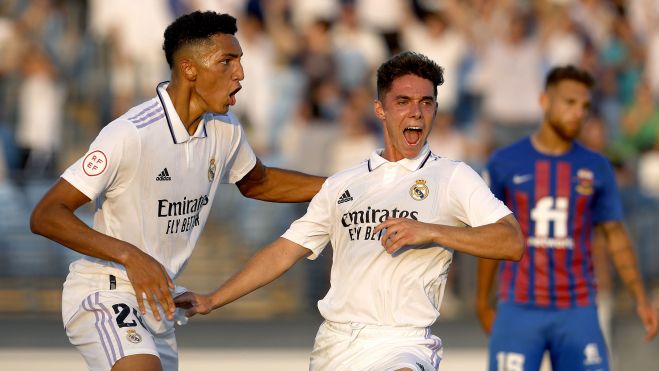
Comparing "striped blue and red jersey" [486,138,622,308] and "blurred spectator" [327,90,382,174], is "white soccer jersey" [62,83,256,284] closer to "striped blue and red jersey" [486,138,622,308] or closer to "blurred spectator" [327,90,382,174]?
"striped blue and red jersey" [486,138,622,308]

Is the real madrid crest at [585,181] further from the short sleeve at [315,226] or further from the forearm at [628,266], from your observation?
the short sleeve at [315,226]

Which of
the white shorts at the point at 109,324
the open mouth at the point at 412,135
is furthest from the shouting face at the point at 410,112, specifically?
the white shorts at the point at 109,324

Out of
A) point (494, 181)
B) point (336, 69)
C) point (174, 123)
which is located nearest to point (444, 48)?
point (336, 69)

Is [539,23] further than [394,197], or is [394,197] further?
[539,23]

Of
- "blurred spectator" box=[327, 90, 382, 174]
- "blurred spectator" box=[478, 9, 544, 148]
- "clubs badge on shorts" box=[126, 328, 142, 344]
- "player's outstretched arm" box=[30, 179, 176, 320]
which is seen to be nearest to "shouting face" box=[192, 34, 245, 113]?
"player's outstretched arm" box=[30, 179, 176, 320]

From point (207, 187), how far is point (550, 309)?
8.53 ft

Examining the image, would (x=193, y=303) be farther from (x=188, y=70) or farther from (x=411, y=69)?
(x=411, y=69)

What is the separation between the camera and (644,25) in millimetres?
15719

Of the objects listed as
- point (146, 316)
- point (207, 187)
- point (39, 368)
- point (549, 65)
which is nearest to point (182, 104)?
point (207, 187)

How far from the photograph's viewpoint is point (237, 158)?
7.47 meters

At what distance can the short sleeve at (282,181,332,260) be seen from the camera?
679cm

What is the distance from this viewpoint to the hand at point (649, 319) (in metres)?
8.56

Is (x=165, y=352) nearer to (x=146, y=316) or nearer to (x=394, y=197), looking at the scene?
(x=146, y=316)

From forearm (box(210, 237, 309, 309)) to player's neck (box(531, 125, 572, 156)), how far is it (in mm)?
2471
